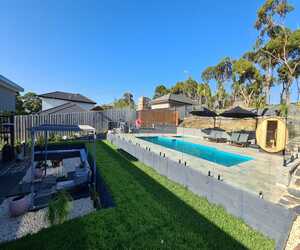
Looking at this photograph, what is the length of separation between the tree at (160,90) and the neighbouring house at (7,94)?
44.7 metres

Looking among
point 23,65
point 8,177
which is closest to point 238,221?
point 8,177

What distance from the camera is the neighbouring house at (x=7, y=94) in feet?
27.1

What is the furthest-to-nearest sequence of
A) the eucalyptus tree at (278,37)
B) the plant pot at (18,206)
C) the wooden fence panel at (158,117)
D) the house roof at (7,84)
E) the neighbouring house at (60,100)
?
the neighbouring house at (60,100) < the wooden fence panel at (158,117) < the eucalyptus tree at (278,37) < the house roof at (7,84) < the plant pot at (18,206)

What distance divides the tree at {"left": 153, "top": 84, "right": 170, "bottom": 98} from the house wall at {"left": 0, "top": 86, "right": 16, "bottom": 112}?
44.6m

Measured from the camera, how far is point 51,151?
376 inches

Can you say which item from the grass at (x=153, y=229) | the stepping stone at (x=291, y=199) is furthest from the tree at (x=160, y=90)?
the grass at (x=153, y=229)

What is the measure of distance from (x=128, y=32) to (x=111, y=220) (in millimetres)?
18359

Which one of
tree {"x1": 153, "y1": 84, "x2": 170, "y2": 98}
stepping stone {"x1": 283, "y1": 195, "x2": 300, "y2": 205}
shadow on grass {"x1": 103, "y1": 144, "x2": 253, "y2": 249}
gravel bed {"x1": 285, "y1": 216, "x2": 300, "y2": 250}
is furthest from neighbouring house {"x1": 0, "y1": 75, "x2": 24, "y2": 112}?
tree {"x1": 153, "y1": 84, "x2": 170, "y2": 98}

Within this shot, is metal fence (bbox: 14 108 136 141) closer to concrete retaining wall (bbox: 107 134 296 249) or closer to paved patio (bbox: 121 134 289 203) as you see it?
concrete retaining wall (bbox: 107 134 296 249)

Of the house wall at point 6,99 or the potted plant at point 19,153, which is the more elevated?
the house wall at point 6,99

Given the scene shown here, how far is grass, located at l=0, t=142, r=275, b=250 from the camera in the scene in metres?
2.65

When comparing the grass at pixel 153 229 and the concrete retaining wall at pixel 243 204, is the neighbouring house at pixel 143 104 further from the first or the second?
the grass at pixel 153 229

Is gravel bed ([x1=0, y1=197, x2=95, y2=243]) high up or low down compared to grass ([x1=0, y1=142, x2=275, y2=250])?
down

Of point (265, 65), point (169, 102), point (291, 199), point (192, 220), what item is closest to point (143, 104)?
point (169, 102)
